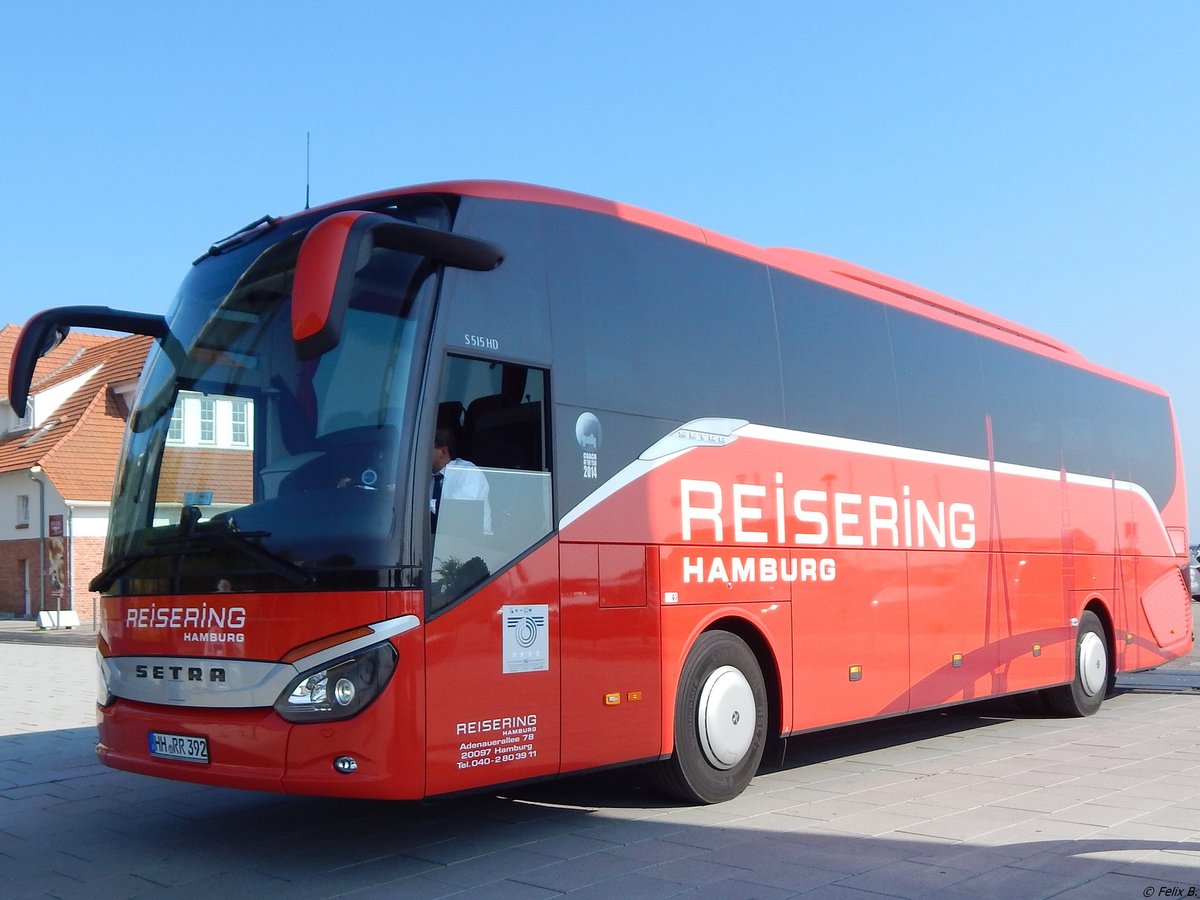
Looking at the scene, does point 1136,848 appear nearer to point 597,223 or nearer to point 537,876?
point 537,876

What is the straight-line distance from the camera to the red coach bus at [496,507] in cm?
619

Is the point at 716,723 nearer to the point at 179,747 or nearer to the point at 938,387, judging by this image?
the point at 179,747

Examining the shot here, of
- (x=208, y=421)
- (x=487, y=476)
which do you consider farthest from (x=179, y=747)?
(x=487, y=476)

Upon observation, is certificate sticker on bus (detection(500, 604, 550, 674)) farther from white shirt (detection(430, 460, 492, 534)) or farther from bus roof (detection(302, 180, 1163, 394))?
bus roof (detection(302, 180, 1163, 394))

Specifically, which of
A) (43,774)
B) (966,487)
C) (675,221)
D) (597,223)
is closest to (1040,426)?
(966,487)

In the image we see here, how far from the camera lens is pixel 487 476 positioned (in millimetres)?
6762

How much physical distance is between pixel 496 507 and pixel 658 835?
2.19 m

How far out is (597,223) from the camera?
786 cm

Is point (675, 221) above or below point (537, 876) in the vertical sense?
above

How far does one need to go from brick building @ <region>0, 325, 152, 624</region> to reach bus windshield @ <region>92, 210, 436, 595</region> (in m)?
30.2

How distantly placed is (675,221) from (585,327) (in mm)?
1536

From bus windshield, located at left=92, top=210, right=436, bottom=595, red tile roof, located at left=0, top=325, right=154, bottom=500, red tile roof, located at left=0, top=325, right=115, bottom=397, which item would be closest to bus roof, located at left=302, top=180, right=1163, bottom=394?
bus windshield, located at left=92, top=210, right=436, bottom=595

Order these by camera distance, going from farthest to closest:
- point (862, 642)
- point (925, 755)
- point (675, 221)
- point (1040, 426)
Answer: point (1040, 426) → point (925, 755) → point (862, 642) → point (675, 221)

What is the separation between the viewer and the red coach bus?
619 cm
